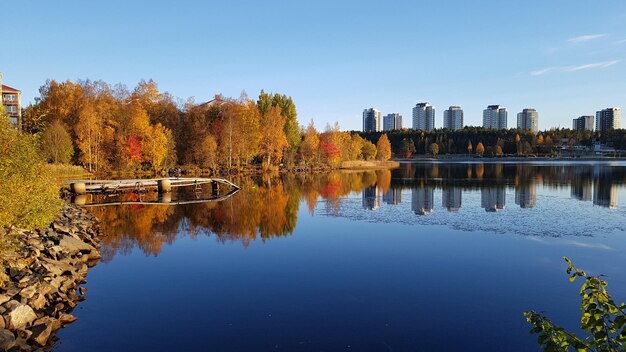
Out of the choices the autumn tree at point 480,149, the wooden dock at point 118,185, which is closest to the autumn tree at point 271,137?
the wooden dock at point 118,185

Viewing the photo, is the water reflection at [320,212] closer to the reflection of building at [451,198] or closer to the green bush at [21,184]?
the reflection of building at [451,198]

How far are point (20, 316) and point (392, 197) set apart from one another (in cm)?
3153

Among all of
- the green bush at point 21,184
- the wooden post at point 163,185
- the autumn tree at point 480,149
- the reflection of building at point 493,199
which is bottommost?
the reflection of building at point 493,199

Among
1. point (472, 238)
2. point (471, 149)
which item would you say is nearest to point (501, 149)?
point (471, 149)

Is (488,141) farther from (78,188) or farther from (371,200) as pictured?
(78,188)

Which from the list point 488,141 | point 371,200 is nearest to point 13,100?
point 371,200

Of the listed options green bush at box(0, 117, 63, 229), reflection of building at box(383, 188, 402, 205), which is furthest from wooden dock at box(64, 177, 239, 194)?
green bush at box(0, 117, 63, 229)

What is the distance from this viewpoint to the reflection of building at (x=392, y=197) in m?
36.0

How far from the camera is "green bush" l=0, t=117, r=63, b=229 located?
13029 millimetres

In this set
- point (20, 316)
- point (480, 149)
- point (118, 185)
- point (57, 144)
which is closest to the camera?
point (20, 316)

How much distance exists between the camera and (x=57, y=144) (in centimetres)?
5166

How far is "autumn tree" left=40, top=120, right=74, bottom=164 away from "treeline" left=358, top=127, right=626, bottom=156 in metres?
141

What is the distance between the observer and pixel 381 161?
122 metres

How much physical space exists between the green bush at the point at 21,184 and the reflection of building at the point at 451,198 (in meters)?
24.2
